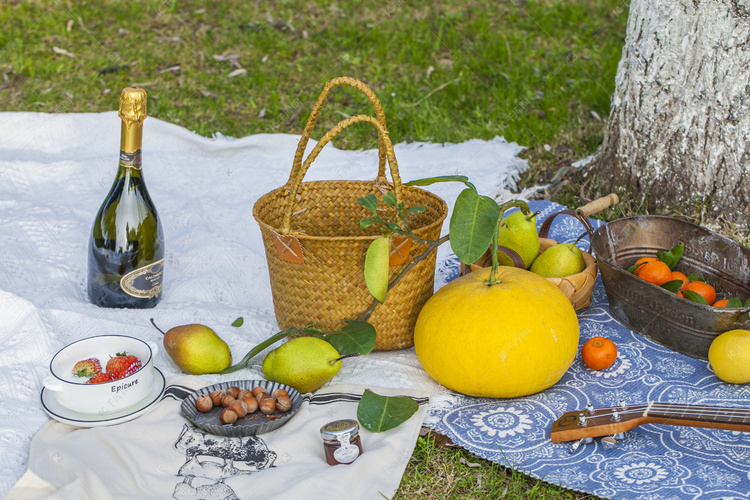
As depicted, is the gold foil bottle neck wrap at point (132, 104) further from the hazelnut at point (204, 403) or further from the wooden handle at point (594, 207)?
the wooden handle at point (594, 207)

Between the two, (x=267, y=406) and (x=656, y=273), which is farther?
(x=656, y=273)

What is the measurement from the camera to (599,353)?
2117 mm

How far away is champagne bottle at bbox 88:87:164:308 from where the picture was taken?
2410 mm

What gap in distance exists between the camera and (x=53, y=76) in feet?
15.1

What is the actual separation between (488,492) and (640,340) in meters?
0.88

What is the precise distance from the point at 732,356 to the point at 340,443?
1161 millimetres

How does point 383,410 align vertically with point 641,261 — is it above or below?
below

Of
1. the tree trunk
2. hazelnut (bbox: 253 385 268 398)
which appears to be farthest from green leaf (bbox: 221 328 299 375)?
the tree trunk

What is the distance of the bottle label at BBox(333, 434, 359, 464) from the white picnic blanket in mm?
379

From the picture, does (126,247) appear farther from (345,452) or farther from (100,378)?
(345,452)

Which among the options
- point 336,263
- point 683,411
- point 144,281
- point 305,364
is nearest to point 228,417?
point 305,364

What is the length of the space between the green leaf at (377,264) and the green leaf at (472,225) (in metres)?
0.19

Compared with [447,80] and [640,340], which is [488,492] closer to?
[640,340]

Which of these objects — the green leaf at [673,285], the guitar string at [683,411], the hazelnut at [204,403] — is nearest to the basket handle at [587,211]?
the green leaf at [673,285]
